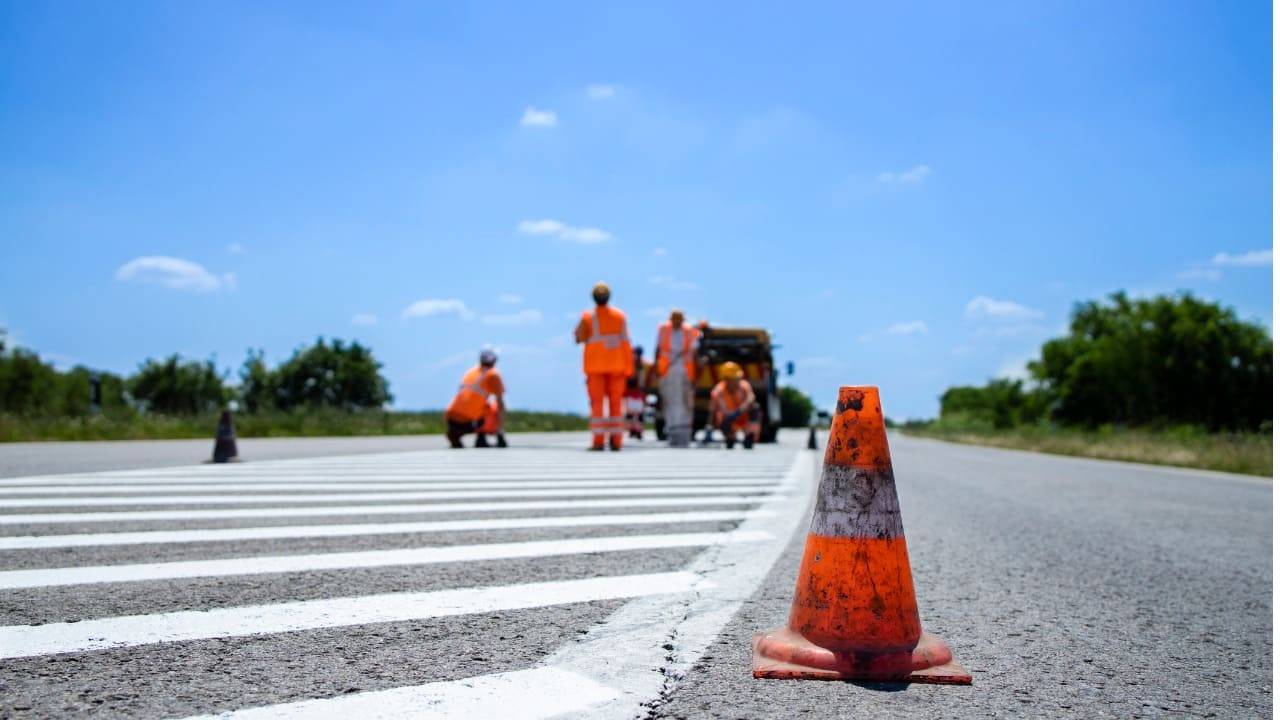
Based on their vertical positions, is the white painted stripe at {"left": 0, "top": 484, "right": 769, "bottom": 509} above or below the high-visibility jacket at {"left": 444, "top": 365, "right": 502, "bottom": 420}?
below

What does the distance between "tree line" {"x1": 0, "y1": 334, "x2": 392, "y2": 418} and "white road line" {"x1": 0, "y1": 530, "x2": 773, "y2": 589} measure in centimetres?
4390

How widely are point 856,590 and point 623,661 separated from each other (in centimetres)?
72

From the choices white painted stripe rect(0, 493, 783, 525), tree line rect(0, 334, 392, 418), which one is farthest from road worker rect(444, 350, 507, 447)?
tree line rect(0, 334, 392, 418)

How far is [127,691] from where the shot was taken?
2623mm

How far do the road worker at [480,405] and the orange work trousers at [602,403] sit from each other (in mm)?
1472

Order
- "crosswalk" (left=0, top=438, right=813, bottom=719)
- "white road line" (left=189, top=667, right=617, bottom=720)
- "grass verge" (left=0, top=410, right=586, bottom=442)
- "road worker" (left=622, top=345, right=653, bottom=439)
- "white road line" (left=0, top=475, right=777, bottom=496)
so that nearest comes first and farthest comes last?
"white road line" (left=189, top=667, right=617, bottom=720) < "crosswalk" (left=0, top=438, right=813, bottom=719) < "white road line" (left=0, top=475, right=777, bottom=496) < "grass verge" (left=0, top=410, right=586, bottom=442) < "road worker" (left=622, top=345, right=653, bottom=439)

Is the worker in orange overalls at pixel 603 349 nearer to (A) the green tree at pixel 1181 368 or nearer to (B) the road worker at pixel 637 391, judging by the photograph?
(B) the road worker at pixel 637 391

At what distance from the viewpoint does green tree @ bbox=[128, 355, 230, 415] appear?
62.3 metres

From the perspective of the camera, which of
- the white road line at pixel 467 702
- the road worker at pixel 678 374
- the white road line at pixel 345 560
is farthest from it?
the road worker at pixel 678 374

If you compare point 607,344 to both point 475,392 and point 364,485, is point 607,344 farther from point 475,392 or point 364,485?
point 364,485

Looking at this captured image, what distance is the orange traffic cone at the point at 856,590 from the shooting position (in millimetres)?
2914

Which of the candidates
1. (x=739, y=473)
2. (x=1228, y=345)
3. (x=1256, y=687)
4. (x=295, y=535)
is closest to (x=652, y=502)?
(x=295, y=535)

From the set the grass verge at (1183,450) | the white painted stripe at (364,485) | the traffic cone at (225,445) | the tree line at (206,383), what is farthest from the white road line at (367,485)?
the tree line at (206,383)

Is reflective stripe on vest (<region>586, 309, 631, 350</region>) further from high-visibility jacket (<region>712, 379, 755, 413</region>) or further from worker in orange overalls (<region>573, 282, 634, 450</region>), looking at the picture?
high-visibility jacket (<region>712, 379, 755, 413</region>)
